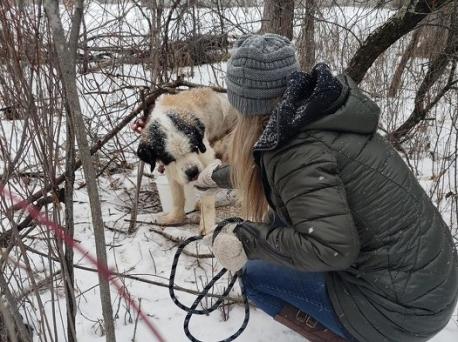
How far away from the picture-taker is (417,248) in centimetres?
178

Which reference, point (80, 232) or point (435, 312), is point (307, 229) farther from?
point (80, 232)

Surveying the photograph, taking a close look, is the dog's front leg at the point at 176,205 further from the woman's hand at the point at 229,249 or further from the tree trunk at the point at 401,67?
the tree trunk at the point at 401,67

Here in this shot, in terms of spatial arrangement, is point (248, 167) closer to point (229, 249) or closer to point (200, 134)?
point (229, 249)

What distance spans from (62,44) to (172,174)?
2416 mm

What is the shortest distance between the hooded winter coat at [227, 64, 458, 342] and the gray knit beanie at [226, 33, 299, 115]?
83 millimetres

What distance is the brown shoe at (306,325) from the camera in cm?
209

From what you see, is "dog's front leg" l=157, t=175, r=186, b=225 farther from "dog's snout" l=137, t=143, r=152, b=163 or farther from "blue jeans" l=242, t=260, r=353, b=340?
"blue jeans" l=242, t=260, r=353, b=340

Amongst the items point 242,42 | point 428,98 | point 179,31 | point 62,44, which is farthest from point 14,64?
point 428,98

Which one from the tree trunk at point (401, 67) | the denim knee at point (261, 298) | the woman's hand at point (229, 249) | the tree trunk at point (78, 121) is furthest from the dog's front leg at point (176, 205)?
the tree trunk at point (401, 67)

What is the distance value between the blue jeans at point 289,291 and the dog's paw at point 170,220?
142cm

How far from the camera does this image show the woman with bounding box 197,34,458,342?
1632mm

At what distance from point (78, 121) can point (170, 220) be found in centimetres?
246

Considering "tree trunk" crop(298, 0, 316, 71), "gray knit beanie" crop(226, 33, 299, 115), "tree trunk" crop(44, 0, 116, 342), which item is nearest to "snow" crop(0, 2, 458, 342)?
"tree trunk" crop(44, 0, 116, 342)

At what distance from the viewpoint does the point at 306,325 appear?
7.01 feet
